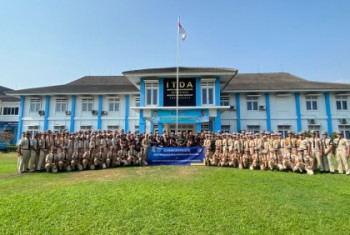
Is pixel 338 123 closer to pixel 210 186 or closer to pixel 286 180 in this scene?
pixel 286 180

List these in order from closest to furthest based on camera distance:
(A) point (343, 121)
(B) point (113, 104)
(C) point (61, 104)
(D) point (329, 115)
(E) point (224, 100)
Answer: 1. (A) point (343, 121)
2. (D) point (329, 115)
3. (E) point (224, 100)
4. (B) point (113, 104)
5. (C) point (61, 104)

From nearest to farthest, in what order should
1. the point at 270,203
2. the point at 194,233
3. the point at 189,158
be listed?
the point at 194,233 < the point at 270,203 < the point at 189,158

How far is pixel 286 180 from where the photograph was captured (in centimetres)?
751

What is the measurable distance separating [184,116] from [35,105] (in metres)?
17.0

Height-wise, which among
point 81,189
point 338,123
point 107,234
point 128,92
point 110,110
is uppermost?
point 128,92

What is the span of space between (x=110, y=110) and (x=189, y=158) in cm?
1442

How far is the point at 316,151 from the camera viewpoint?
9.14m

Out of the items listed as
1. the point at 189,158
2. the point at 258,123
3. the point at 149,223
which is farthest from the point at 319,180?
the point at 258,123

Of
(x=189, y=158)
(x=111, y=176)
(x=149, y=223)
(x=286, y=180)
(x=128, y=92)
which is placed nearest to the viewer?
(x=149, y=223)

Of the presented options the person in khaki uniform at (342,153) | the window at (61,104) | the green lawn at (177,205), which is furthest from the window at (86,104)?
the person in khaki uniform at (342,153)

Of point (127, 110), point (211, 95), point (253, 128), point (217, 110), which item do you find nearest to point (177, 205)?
point (217, 110)

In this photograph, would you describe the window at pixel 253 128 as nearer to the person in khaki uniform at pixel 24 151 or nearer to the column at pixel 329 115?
the column at pixel 329 115

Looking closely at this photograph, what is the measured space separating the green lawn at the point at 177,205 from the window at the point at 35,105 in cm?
1767

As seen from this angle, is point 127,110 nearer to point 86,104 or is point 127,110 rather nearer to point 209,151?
point 86,104
